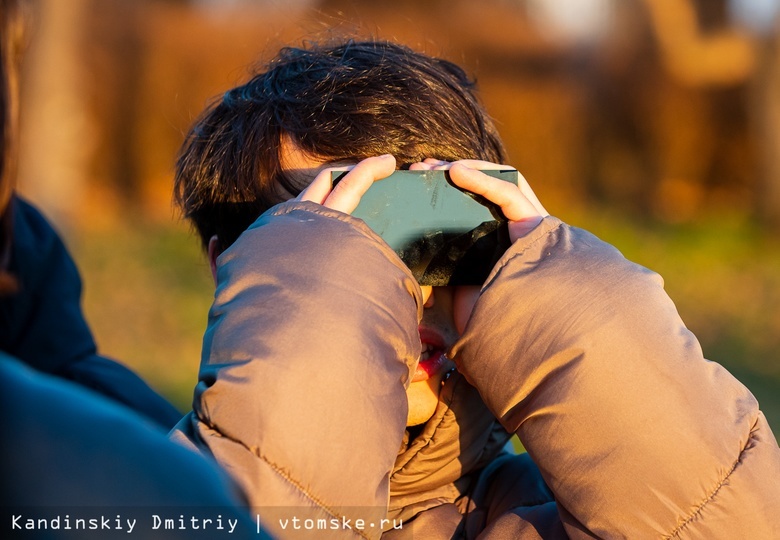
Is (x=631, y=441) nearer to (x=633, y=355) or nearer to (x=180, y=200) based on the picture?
(x=633, y=355)

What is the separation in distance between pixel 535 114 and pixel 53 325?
11.3 m

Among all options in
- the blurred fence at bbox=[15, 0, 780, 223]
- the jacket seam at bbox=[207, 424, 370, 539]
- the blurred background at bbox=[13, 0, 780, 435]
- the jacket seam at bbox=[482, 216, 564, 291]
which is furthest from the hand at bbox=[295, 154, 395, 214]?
the blurred fence at bbox=[15, 0, 780, 223]

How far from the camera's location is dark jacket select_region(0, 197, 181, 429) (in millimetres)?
2273

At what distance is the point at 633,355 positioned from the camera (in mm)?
A: 1418

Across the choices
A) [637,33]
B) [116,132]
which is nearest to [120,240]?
[116,132]

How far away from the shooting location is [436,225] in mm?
1580

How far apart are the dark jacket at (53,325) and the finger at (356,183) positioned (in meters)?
1.09

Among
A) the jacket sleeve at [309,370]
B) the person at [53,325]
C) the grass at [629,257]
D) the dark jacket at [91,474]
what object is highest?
the dark jacket at [91,474]

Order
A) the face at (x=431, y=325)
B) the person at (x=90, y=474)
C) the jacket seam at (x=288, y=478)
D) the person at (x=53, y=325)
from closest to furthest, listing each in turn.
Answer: the person at (x=90, y=474) → the jacket seam at (x=288, y=478) → the face at (x=431, y=325) → the person at (x=53, y=325)

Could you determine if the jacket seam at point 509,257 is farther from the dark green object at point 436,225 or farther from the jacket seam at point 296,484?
the jacket seam at point 296,484

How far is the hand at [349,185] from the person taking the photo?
1.52m

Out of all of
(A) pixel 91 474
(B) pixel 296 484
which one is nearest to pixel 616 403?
(B) pixel 296 484

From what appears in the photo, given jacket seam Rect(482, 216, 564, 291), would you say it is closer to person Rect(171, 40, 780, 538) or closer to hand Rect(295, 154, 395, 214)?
person Rect(171, 40, 780, 538)

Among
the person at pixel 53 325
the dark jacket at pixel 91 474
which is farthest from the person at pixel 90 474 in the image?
the person at pixel 53 325
